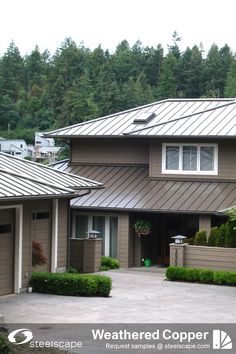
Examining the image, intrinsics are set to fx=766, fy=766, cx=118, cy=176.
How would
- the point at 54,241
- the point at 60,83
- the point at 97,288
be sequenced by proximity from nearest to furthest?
the point at 97,288 < the point at 54,241 < the point at 60,83

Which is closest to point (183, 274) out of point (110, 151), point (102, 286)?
point (102, 286)

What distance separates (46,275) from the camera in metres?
19.5

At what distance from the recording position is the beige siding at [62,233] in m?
22.0

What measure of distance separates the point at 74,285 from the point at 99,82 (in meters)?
88.1

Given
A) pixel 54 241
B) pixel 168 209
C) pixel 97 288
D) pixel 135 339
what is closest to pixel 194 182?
pixel 168 209

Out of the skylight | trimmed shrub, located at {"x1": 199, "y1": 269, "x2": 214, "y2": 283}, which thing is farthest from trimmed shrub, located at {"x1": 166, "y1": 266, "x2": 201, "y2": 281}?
the skylight

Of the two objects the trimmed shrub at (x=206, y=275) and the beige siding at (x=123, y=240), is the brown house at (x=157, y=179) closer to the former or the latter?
the beige siding at (x=123, y=240)

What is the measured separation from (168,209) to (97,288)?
878cm

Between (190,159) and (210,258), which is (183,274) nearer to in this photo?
(210,258)

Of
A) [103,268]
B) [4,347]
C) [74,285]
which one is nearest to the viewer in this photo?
[4,347]

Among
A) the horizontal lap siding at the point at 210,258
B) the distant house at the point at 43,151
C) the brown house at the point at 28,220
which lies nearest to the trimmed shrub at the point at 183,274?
the horizontal lap siding at the point at 210,258

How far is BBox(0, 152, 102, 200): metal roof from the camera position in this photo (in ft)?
60.7

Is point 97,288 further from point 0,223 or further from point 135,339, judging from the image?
point 135,339

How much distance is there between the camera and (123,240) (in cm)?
2839
